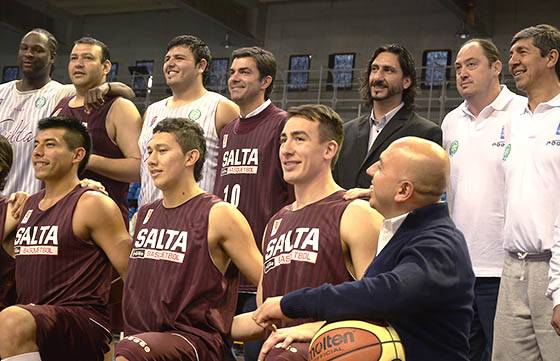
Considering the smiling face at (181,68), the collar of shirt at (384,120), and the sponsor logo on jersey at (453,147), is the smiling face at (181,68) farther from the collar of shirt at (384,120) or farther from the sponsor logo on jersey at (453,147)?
the sponsor logo on jersey at (453,147)

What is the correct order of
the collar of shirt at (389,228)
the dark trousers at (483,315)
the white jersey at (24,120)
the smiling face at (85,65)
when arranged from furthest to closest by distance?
the white jersey at (24,120) → the smiling face at (85,65) → the dark trousers at (483,315) → the collar of shirt at (389,228)

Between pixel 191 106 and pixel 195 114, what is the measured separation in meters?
0.08

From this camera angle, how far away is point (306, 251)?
3.92 metres

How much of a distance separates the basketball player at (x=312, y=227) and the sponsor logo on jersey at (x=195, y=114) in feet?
4.13

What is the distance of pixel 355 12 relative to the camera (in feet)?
60.1

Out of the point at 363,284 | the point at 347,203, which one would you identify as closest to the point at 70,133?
the point at 347,203

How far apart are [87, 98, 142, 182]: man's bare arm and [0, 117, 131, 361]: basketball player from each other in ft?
1.13

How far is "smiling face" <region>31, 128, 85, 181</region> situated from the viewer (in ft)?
16.4

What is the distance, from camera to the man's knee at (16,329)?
14.2 ft

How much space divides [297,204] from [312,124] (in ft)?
1.28

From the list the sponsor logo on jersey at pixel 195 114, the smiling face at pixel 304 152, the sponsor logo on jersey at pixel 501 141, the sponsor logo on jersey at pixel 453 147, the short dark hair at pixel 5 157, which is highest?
the sponsor logo on jersey at pixel 195 114

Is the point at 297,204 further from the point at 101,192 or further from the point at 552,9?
the point at 552,9

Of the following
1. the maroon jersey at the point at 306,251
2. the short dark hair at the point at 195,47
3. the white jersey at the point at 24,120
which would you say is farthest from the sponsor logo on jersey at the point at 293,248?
the white jersey at the point at 24,120

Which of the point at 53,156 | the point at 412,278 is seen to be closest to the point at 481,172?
the point at 412,278
